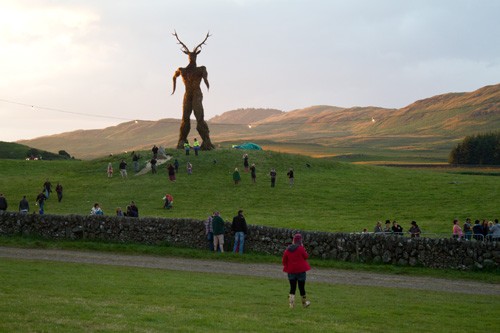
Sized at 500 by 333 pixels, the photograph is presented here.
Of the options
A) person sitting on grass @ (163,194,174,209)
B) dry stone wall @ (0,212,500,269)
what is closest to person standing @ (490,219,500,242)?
dry stone wall @ (0,212,500,269)

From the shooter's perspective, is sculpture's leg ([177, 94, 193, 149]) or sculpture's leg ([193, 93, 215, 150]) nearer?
sculpture's leg ([193, 93, 215, 150])

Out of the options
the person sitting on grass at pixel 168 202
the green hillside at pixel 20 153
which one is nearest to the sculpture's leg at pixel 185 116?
the person sitting on grass at pixel 168 202

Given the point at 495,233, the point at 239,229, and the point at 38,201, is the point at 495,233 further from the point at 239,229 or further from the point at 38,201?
the point at 38,201

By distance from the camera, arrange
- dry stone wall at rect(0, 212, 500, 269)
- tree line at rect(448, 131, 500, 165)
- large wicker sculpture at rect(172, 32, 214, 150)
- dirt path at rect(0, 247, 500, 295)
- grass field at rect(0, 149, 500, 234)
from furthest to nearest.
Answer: tree line at rect(448, 131, 500, 165), large wicker sculpture at rect(172, 32, 214, 150), grass field at rect(0, 149, 500, 234), dry stone wall at rect(0, 212, 500, 269), dirt path at rect(0, 247, 500, 295)

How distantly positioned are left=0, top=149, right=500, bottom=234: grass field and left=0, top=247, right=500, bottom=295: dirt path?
1169cm

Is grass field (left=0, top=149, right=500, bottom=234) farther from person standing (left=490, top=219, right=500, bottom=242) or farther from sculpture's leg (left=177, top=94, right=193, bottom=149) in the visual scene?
person standing (left=490, top=219, right=500, bottom=242)

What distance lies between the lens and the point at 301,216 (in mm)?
51188

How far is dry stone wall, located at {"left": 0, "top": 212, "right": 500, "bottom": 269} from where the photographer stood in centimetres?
3291

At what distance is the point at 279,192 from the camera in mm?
61500

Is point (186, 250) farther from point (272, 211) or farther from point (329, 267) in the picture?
point (272, 211)

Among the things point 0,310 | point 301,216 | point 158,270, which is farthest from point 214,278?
point 301,216

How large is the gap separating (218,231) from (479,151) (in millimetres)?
107245

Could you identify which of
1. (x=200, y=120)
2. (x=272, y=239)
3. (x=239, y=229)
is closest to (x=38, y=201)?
(x=239, y=229)

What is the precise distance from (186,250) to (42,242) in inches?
309
